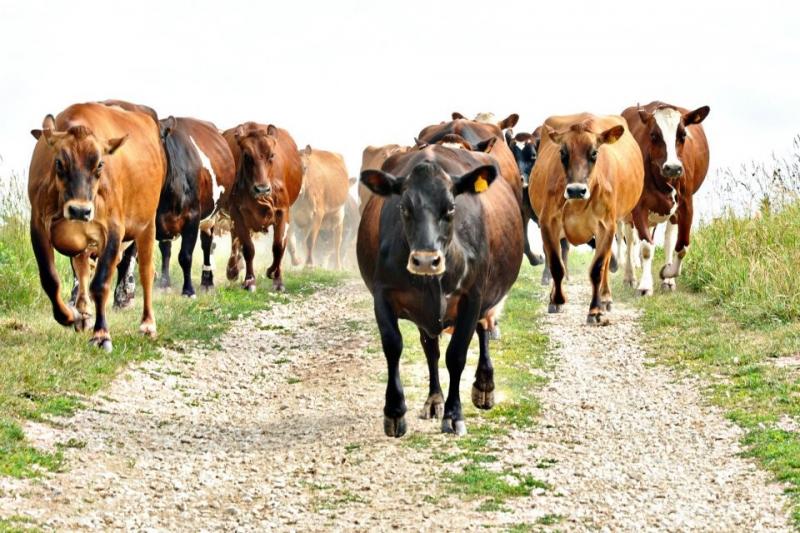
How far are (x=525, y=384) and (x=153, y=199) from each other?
4.08 meters

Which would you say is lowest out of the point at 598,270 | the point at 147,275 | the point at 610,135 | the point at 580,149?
the point at 147,275

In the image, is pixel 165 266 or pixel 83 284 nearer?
pixel 83 284

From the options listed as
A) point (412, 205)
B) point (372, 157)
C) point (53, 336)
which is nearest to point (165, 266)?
point (53, 336)

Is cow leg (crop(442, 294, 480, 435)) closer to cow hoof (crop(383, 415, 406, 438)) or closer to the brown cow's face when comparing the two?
cow hoof (crop(383, 415, 406, 438))

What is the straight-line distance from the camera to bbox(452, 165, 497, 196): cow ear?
9.26 m

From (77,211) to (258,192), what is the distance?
729cm

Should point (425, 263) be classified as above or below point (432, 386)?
above

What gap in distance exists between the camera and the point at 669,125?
715 inches

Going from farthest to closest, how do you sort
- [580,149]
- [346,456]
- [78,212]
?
[580,149], [78,212], [346,456]

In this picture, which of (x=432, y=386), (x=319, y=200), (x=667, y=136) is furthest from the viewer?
(x=319, y=200)

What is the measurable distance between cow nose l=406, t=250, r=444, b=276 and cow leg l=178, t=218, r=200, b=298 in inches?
346

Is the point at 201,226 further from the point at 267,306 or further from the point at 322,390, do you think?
the point at 322,390

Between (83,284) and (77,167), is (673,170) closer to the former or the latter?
(83,284)

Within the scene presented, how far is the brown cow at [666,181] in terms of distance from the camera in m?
18.2
